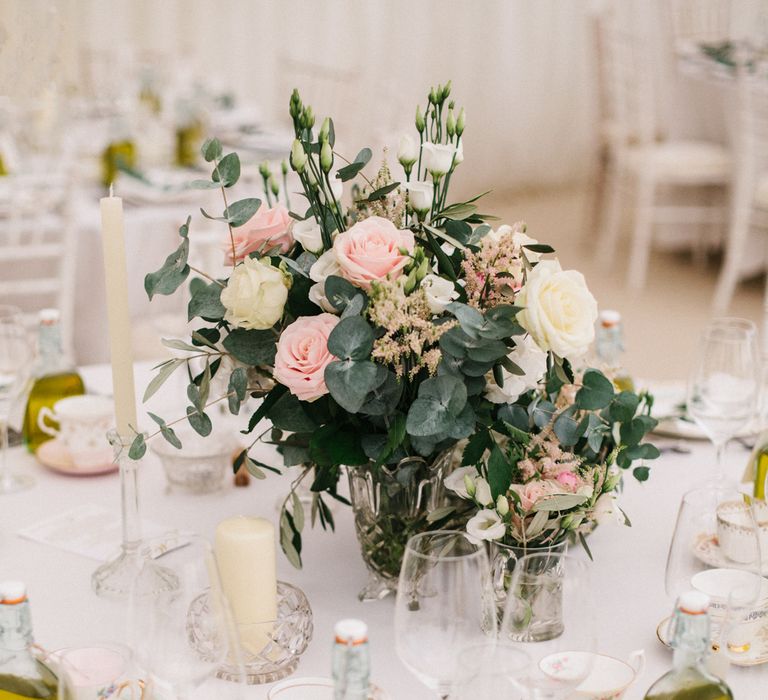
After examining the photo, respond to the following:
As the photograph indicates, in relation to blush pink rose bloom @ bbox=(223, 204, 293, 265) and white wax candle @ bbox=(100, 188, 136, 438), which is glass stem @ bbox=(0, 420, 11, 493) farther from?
blush pink rose bloom @ bbox=(223, 204, 293, 265)

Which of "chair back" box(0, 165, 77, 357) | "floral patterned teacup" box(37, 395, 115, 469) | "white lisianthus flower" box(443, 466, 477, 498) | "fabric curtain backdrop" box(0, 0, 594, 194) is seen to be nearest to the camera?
"white lisianthus flower" box(443, 466, 477, 498)

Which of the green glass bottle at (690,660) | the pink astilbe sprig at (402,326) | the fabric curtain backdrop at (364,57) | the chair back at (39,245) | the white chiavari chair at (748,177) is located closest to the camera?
the green glass bottle at (690,660)

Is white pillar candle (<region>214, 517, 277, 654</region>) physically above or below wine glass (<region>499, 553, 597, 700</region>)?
below

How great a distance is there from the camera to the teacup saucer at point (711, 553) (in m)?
1.12

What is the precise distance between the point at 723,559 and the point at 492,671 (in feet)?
1.33

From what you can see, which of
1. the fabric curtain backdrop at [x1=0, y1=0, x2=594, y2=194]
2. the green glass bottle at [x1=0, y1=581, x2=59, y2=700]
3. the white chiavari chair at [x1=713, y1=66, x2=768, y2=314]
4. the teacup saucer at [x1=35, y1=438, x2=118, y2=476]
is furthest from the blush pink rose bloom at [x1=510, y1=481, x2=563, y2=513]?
the white chiavari chair at [x1=713, y1=66, x2=768, y2=314]

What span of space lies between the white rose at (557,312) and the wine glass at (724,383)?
43 centimetres

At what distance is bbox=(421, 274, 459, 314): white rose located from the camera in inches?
38.7

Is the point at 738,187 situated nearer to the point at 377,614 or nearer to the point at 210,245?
the point at 210,245

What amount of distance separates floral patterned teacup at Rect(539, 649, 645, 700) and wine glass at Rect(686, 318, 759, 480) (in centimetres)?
43

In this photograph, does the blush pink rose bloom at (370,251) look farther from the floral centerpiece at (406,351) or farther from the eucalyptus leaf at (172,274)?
the eucalyptus leaf at (172,274)

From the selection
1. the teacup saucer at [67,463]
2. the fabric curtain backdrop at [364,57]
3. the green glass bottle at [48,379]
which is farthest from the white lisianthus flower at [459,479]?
the fabric curtain backdrop at [364,57]

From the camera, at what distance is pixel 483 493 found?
105 cm

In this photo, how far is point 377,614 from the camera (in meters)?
1.14
